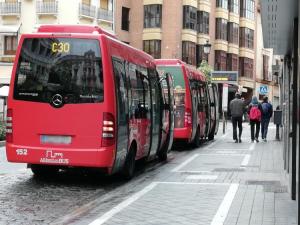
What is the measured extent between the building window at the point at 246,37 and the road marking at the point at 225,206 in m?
62.8

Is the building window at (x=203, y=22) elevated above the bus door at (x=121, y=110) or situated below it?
above

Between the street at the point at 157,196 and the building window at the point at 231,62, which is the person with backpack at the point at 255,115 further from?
the building window at the point at 231,62

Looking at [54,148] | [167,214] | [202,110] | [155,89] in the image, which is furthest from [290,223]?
[202,110]

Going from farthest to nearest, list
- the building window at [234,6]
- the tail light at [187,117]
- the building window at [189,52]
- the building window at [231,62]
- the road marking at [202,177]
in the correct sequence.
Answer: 1. the building window at [234,6]
2. the building window at [231,62]
3. the building window at [189,52]
4. the tail light at [187,117]
5. the road marking at [202,177]

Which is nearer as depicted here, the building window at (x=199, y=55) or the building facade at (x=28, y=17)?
the building facade at (x=28, y=17)

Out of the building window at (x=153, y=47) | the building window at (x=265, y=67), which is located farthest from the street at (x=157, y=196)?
the building window at (x=265, y=67)

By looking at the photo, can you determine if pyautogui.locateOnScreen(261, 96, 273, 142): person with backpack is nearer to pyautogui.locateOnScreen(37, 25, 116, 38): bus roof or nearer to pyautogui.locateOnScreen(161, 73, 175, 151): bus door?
pyautogui.locateOnScreen(161, 73, 175, 151): bus door

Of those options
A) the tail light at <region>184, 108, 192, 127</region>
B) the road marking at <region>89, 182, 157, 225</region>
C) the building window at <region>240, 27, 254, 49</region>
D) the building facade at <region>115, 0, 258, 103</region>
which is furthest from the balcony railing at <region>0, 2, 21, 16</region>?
the road marking at <region>89, 182, 157, 225</region>

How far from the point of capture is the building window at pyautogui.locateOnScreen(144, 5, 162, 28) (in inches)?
2352

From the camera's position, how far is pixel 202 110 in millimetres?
22172

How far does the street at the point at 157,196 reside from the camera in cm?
820

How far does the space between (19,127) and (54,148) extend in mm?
795

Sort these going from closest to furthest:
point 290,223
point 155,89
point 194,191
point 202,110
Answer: point 290,223, point 194,191, point 155,89, point 202,110

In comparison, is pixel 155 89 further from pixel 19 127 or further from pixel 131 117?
pixel 19 127
